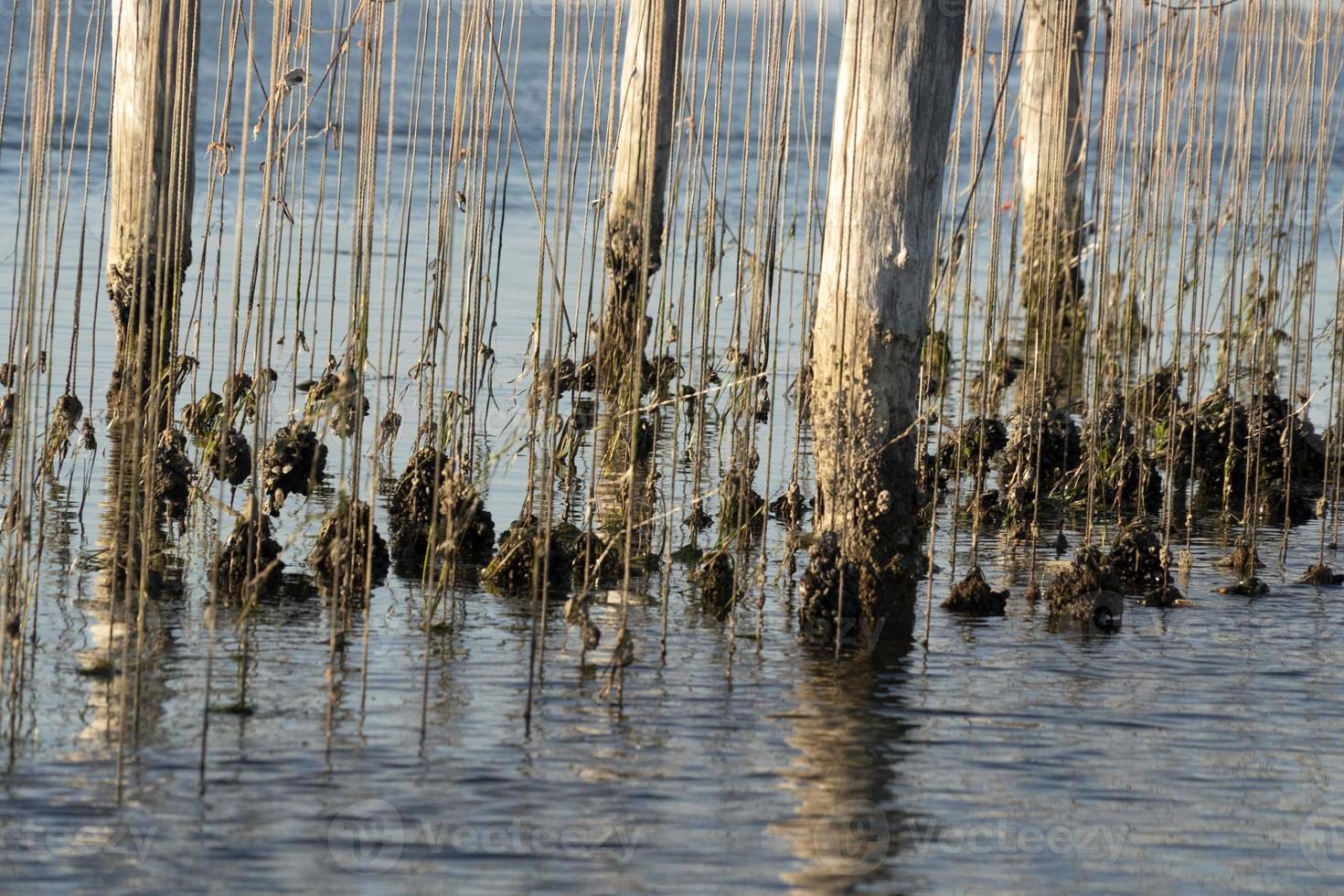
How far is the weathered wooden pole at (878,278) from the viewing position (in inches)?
187

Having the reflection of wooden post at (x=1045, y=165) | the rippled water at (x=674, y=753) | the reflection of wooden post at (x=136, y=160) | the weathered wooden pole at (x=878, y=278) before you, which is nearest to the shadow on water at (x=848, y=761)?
the rippled water at (x=674, y=753)

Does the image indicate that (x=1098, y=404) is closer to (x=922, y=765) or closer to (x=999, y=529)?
(x=999, y=529)

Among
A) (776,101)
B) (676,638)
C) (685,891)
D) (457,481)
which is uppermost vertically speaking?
(776,101)

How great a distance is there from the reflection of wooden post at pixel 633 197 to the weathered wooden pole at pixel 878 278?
2443mm

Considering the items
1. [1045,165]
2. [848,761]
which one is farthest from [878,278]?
[1045,165]

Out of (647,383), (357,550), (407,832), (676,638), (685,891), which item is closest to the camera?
(685,891)

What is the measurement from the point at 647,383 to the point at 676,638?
124 inches

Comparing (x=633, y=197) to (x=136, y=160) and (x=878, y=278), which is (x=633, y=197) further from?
(x=878, y=278)

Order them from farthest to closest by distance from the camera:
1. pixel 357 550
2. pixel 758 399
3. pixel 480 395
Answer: pixel 480 395 < pixel 758 399 < pixel 357 550

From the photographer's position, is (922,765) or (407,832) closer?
(407,832)

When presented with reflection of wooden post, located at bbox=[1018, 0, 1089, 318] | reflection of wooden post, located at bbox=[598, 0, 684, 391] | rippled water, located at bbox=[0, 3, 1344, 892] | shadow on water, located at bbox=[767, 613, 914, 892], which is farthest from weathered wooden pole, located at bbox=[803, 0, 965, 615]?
reflection of wooden post, located at bbox=[1018, 0, 1089, 318]

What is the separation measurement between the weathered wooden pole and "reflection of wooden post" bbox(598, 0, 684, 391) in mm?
2443

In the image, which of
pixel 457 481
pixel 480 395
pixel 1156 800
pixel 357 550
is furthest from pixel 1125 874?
pixel 480 395

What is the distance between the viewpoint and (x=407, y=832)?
142 inches
